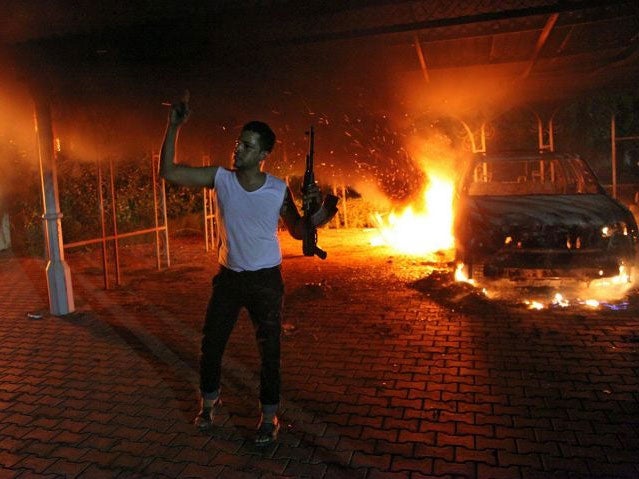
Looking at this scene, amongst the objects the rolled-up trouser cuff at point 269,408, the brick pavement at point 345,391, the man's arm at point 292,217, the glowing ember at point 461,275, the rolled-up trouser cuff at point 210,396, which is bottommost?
the brick pavement at point 345,391

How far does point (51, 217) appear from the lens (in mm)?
6820

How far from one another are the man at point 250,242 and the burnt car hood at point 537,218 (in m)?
3.83

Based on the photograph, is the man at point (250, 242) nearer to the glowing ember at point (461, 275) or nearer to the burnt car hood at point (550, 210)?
the burnt car hood at point (550, 210)

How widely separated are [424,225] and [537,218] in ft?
18.0

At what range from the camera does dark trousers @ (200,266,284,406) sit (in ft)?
11.4

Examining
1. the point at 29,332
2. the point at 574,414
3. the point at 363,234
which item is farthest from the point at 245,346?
the point at 363,234

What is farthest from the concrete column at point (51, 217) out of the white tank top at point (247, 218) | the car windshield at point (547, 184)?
the car windshield at point (547, 184)

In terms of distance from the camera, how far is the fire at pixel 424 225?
37.7ft

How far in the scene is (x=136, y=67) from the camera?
23.7 feet

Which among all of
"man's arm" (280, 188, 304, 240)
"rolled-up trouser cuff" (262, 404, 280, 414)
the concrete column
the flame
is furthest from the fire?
"rolled-up trouser cuff" (262, 404, 280, 414)

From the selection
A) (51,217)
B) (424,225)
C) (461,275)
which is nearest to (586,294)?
(461,275)

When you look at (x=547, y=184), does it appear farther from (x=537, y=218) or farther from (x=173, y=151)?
(x=173, y=151)

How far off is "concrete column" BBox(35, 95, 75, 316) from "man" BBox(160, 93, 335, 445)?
406cm

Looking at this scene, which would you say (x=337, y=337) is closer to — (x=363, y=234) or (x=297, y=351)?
(x=297, y=351)
